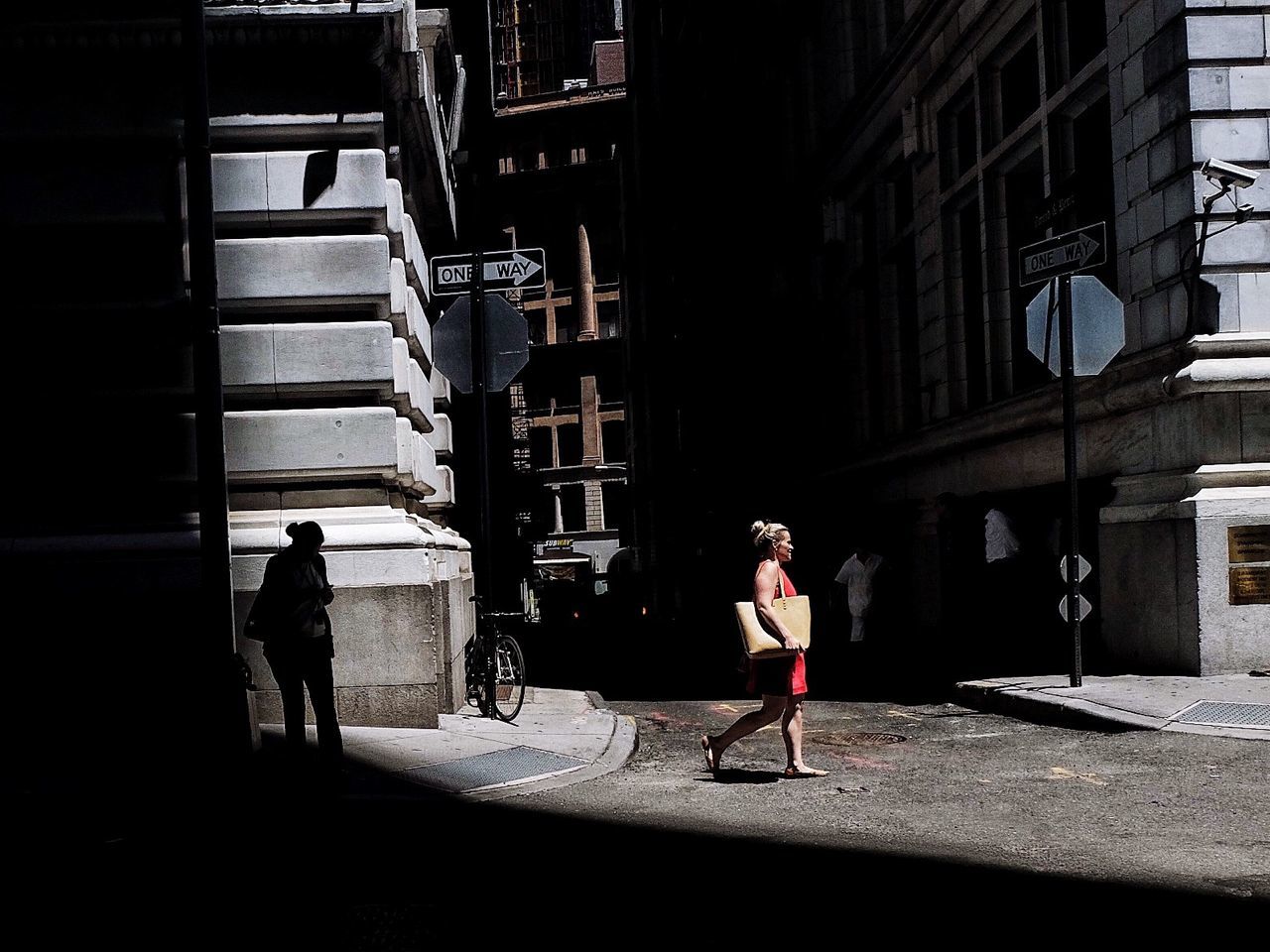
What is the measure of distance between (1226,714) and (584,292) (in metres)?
71.0

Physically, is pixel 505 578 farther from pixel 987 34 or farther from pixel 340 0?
pixel 340 0

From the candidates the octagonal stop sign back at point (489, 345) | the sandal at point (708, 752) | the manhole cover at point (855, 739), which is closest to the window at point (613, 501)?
the octagonal stop sign back at point (489, 345)

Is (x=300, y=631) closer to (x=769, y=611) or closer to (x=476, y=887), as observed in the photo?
(x=769, y=611)

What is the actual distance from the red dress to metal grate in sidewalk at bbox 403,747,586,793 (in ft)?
4.92

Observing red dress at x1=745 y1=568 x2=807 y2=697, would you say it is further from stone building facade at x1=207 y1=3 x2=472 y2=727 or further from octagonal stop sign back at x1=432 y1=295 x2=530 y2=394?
octagonal stop sign back at x1=432 y1=295 x2=530 y2=394

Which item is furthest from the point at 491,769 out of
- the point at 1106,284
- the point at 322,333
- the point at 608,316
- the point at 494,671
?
the point at 608,316

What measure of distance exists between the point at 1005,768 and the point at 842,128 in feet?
62.5

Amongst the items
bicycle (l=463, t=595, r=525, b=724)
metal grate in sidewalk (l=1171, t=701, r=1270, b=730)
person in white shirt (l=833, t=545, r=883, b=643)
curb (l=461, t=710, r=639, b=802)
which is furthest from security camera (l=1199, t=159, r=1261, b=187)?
person in white shirt (l=833, t=545, r=883, b=643)

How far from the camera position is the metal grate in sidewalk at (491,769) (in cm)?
940

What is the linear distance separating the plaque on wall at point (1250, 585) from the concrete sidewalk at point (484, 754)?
5553 millimetres

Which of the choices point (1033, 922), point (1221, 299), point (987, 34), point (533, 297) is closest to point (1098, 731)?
point (1221, 299)

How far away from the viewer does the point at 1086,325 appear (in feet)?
44.1

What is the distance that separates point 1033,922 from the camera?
5441 millimetres

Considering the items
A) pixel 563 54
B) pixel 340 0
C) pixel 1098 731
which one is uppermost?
pixel 563 54
